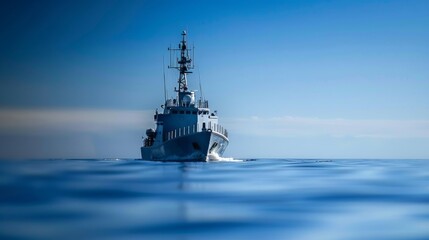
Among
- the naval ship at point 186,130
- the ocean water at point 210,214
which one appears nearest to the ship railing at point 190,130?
the naval ship at point 186,130

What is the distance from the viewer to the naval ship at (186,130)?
85.4 m

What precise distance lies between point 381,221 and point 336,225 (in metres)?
2.43

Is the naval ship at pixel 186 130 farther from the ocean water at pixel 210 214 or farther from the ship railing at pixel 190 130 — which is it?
the ocean water at pixel 210 214

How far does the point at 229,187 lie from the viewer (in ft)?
135

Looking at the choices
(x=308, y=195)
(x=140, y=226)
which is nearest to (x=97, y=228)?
(x=140, y=226)

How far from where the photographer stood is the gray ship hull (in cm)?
8451

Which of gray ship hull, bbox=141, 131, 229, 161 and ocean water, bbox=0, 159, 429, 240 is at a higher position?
gray ship hull, bbox=141, 131, 229, 161

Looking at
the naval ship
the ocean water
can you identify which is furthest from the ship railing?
the ocean water

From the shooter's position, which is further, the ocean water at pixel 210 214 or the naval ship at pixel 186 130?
the naval ship at pixel 186 130

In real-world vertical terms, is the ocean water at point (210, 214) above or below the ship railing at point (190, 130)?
below

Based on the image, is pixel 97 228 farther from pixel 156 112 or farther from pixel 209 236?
pixel 156 112

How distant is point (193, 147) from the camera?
85875 mm

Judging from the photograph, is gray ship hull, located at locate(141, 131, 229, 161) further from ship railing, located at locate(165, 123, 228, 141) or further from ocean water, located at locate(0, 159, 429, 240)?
ocean water, located at locate(0, 159, 429, 240)

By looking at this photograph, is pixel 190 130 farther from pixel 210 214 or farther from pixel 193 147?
pixel 210 214
